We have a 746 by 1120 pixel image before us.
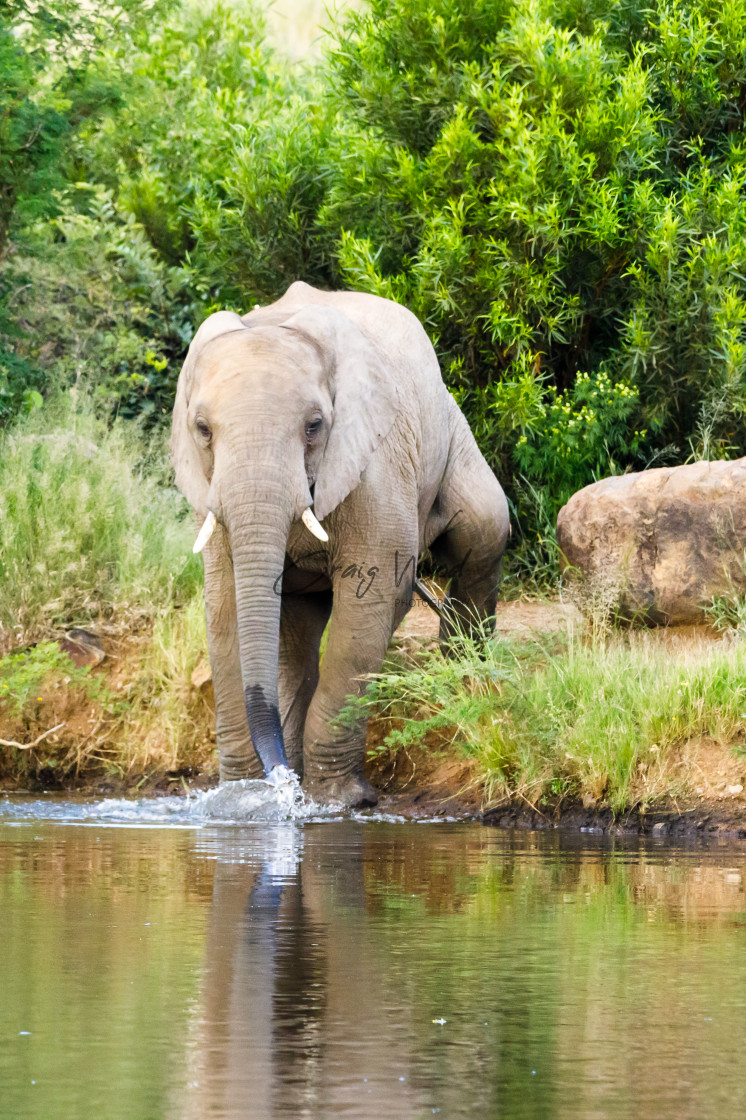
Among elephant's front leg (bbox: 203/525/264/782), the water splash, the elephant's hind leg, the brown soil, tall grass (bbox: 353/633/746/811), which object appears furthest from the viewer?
the elephant's hind leg

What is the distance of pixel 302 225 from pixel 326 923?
34.7 feet

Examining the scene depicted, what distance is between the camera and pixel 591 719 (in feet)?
28.4

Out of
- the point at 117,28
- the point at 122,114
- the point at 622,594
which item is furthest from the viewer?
the point at 122,114

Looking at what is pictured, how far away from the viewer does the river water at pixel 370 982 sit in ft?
11.6

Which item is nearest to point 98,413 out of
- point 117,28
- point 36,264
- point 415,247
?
point 36,264

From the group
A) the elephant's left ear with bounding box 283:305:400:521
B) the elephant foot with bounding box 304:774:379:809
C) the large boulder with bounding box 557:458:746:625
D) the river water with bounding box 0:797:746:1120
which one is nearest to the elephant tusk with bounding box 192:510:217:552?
the elephant's left ear with bounding box 283:305:400:521

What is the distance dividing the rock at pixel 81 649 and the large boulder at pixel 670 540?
3028mm

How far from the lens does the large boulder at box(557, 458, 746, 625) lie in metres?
10.9

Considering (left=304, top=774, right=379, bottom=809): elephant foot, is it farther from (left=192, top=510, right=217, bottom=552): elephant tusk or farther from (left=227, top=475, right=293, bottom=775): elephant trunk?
(left=192, top=510, right=217, bottom=552): elephant tusk

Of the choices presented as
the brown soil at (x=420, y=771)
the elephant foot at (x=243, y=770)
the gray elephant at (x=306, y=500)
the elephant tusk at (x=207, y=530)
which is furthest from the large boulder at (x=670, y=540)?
the elephant tusk at (x=207, y=530)

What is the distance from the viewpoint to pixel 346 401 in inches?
366

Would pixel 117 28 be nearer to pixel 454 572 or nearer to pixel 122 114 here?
pixel 122 114

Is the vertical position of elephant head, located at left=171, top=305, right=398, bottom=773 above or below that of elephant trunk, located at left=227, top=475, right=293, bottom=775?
above

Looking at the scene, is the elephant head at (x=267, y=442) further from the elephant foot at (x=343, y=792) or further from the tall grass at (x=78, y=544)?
the tall grass at (x=78, y=544)
